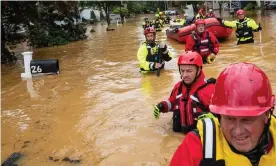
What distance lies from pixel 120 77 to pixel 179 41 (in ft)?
25.2

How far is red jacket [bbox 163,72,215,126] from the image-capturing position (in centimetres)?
463

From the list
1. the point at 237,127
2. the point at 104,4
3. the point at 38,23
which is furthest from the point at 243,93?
the point at 104,4

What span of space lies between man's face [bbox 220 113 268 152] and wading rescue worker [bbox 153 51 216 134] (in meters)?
2.53

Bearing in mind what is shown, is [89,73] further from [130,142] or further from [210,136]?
[210,136]

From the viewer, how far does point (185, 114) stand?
4871 millimetres

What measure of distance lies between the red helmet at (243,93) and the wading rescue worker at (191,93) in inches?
101

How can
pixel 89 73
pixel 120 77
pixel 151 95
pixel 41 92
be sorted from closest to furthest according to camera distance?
pixel 151 95 < pixel 41 92 < pixel 120 77 < pixel 89 73

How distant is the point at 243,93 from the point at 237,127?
0.60ft

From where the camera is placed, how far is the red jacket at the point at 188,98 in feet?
15.2

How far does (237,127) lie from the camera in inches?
78.2

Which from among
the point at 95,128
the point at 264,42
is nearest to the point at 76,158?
the point at 95,128

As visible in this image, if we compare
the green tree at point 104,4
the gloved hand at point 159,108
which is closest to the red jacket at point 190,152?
the gloved hand at point 159,108

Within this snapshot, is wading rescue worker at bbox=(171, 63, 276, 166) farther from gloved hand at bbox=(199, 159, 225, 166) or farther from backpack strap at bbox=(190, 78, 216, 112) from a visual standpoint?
backpack strap at bbox=(190, 78, 216, 112)

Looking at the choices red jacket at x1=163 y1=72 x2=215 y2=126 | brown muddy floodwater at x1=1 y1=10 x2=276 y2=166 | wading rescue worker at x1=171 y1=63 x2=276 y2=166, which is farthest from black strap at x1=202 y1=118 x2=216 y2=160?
red jacket at x1=163 y1=72 x2=215 y2=126
